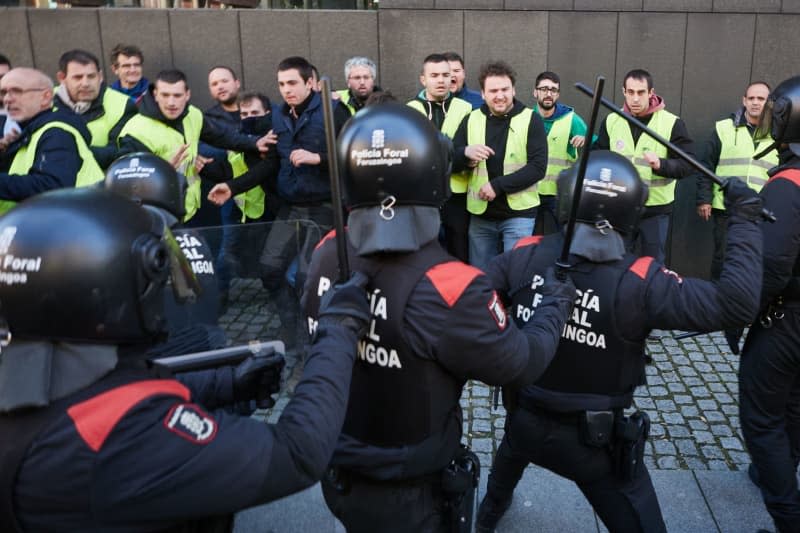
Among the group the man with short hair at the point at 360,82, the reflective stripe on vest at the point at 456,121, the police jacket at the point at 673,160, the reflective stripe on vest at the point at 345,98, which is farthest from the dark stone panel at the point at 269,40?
the police jacket at the point at 673,160

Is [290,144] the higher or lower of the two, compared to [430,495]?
higher

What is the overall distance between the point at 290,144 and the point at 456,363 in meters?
3.88

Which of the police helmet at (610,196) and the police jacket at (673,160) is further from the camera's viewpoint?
the police jacket at (673,160)

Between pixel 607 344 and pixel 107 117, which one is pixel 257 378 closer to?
pixel 607 344

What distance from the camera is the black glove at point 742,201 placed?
2.73 meters

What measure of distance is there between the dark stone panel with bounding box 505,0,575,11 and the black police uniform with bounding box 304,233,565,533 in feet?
17.0

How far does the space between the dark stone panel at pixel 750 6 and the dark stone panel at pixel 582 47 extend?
3.63 ft

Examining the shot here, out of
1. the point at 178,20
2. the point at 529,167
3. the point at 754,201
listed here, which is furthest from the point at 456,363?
the point at 178,20

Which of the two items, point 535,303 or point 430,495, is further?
point 535,303

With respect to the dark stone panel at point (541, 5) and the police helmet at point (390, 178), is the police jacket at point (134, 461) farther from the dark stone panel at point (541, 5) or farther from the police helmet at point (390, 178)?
the dark stone panel at point (541, 5)

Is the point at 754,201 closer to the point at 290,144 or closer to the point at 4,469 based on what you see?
the point at 4,469

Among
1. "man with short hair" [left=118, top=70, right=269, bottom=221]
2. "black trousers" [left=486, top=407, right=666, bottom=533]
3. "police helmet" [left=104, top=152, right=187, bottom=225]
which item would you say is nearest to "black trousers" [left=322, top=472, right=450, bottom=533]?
"black trousers" [left=486, top=407, right=666, bottom=533]

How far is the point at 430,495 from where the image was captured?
241 cm

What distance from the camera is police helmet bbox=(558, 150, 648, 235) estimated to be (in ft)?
8.89
